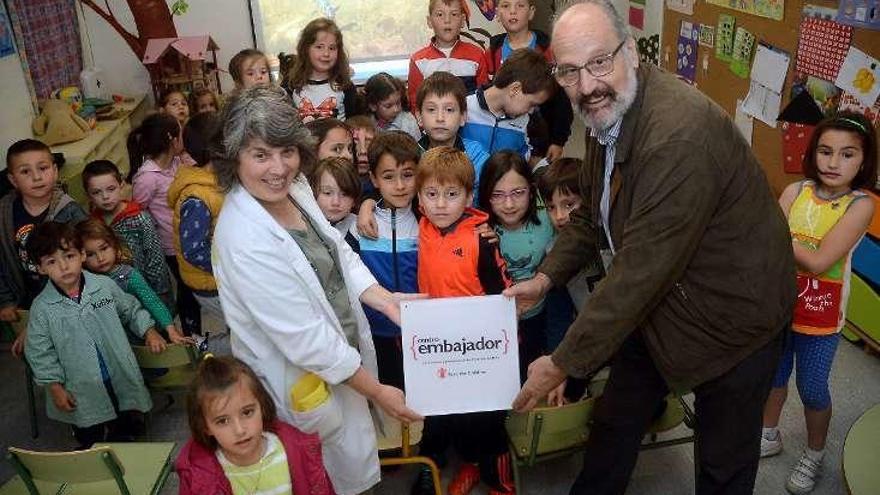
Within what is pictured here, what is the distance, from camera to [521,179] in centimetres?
256

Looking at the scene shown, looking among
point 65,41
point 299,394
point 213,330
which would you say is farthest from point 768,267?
point 65,41

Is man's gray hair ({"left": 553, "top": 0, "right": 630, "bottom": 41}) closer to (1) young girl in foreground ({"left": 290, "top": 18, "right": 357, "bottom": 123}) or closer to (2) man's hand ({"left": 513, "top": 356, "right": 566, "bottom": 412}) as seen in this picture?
(2) man's hand ({"left": 513, "top": 356, "right": 566, "bottom": 412})

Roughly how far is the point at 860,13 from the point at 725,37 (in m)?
1.19

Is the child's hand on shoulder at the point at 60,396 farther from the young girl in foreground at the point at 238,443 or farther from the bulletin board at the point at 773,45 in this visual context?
the bulletin board at the point at 773,45

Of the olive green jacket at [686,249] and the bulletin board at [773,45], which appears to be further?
the bulletin board at [773,45]

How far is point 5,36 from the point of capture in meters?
4.52

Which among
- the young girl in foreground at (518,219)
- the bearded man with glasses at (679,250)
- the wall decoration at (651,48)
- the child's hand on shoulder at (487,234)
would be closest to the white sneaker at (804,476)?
the bearded man with glasses at (679,250)

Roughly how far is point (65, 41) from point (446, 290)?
16.9 feet

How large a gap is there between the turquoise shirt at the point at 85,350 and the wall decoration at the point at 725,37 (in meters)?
3.76

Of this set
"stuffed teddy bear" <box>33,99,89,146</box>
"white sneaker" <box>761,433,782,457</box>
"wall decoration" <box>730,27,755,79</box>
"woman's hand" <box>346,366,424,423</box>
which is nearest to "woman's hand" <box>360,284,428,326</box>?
"woman's hand" <box>346,366,424,423</box>

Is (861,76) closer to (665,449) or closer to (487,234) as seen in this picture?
(665,449)

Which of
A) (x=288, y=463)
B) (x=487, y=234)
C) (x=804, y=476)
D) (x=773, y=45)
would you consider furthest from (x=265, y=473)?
(x=773, y=45)

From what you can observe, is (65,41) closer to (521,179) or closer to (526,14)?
(526,14)

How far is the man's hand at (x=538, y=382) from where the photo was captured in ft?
6.31
